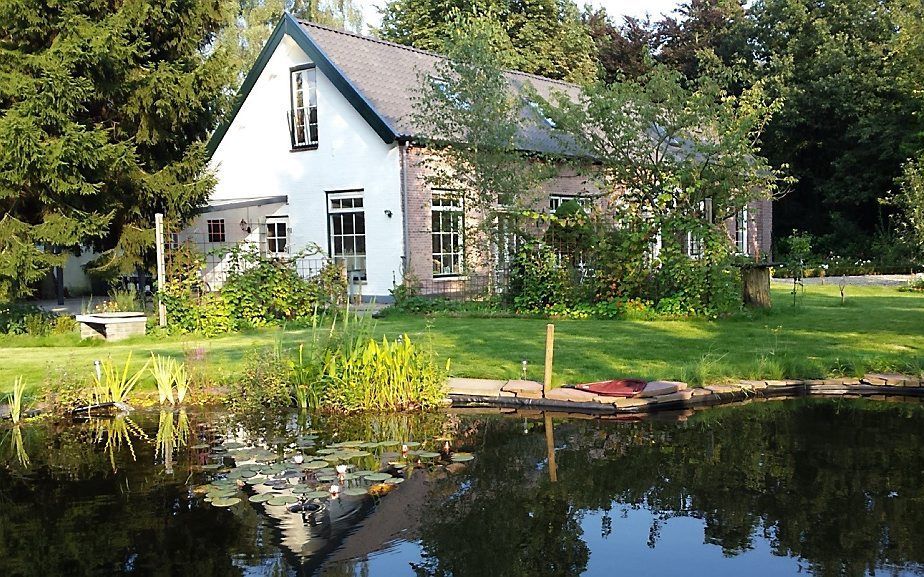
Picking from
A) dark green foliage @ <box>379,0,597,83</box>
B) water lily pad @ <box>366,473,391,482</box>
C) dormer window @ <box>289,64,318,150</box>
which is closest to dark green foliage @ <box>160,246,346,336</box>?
dormer window @ <box>289,64,318,150</box>

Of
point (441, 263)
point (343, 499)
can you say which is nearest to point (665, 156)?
point (441, 263)

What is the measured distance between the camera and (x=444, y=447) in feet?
21.3

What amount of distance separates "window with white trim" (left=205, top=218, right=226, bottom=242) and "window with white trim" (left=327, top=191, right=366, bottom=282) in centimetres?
306

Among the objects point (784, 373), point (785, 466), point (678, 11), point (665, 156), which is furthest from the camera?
point (678, 11)

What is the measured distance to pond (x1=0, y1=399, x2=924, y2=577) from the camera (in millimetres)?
4434

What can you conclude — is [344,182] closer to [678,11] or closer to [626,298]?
[626,298]

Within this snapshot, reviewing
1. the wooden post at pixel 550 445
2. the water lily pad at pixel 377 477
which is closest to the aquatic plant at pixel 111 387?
the water lily pad at pixel 377 477

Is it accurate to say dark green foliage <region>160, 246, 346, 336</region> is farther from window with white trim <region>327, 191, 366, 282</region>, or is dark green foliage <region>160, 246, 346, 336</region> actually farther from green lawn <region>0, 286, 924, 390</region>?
window with white trim <region>327, 191, 366, 282</region>

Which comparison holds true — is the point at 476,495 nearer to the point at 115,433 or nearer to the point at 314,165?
the point at 115,433

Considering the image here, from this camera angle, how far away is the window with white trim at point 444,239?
709 inches

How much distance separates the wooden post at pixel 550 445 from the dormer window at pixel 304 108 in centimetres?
1290

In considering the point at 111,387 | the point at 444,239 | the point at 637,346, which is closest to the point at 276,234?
the point at 444,239

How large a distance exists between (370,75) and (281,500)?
1483cm

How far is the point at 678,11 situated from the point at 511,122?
21612mm
